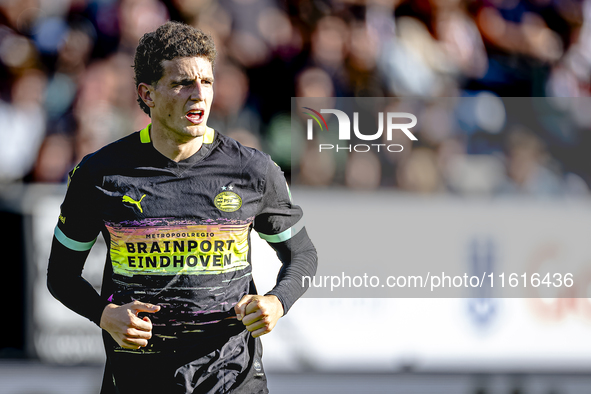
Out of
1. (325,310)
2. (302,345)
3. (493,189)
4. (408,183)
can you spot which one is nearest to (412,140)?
(408,183)

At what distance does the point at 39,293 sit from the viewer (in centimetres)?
410

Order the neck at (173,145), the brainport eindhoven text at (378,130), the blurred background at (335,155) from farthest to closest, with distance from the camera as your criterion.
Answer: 1. the brainport eindhoven text at (378,130)
2. the blurred background at (335,155)
3. the neck at (173,145)

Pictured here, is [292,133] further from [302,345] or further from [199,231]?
[199,231]

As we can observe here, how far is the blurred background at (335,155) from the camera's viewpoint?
415 centimetres

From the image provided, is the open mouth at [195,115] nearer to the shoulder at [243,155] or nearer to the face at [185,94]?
the face at [185,94]

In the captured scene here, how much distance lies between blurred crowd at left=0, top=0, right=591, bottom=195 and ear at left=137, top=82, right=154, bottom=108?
2.16 m

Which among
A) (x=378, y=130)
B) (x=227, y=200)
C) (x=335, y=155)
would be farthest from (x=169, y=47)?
(x=378, y=130)

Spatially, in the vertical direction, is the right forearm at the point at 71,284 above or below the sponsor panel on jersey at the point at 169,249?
below

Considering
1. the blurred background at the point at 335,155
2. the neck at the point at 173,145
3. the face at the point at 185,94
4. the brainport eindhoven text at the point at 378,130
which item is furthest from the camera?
the brainport eindhoven text at the point at 378,130

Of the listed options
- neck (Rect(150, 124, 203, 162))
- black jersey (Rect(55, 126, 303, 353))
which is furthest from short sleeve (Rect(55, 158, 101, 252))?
neck (Rect(150, 124, 203, 162))

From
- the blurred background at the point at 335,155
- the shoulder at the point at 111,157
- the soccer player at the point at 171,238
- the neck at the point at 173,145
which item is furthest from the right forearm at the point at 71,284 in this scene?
the blurred background at the point at 335,155

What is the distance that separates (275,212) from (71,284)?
0.83 m

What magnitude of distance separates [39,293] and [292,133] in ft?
7.15

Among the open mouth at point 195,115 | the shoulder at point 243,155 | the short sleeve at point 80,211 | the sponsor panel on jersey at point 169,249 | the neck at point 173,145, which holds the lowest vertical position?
the sponsor panel on jersey at point 169,249
